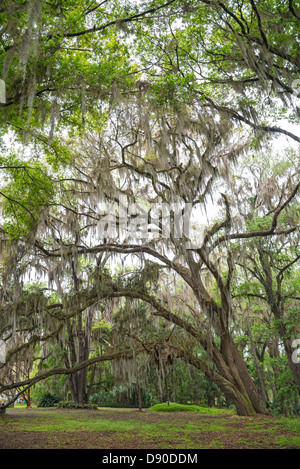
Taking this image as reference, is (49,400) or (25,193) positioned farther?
(49,400)

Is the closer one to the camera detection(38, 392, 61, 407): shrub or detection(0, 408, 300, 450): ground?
detection(0, 408, 300, 450): ground

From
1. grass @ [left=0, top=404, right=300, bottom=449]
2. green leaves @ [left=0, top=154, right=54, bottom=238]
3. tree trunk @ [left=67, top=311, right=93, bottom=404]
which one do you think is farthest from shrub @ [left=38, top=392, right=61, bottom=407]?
A: green leaves @ [left=0, top=154, right=54, bottom=238]

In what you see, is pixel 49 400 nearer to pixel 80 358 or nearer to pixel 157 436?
pixel 80 358

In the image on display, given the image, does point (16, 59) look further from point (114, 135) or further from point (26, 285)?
point (26, 285)

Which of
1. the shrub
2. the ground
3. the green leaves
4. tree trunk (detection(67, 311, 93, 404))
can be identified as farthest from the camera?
the shrub

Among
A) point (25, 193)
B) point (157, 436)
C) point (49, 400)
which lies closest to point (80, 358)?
point (49, 400)

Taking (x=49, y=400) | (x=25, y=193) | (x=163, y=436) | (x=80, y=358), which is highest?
(x=25, y=193)

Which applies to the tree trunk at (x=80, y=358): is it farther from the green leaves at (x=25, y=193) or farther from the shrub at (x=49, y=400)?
the green leaves at (x=25, y=193)

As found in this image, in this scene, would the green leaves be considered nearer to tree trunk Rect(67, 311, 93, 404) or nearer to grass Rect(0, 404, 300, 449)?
grass Rect(0, 404, 300, 449)

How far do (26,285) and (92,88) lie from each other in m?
11.3

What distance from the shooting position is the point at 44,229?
10.5 metres

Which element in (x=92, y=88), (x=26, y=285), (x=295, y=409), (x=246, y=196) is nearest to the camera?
(x=92, y=88)

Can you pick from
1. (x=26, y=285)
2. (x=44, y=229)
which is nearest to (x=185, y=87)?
(x=44, y=229)
